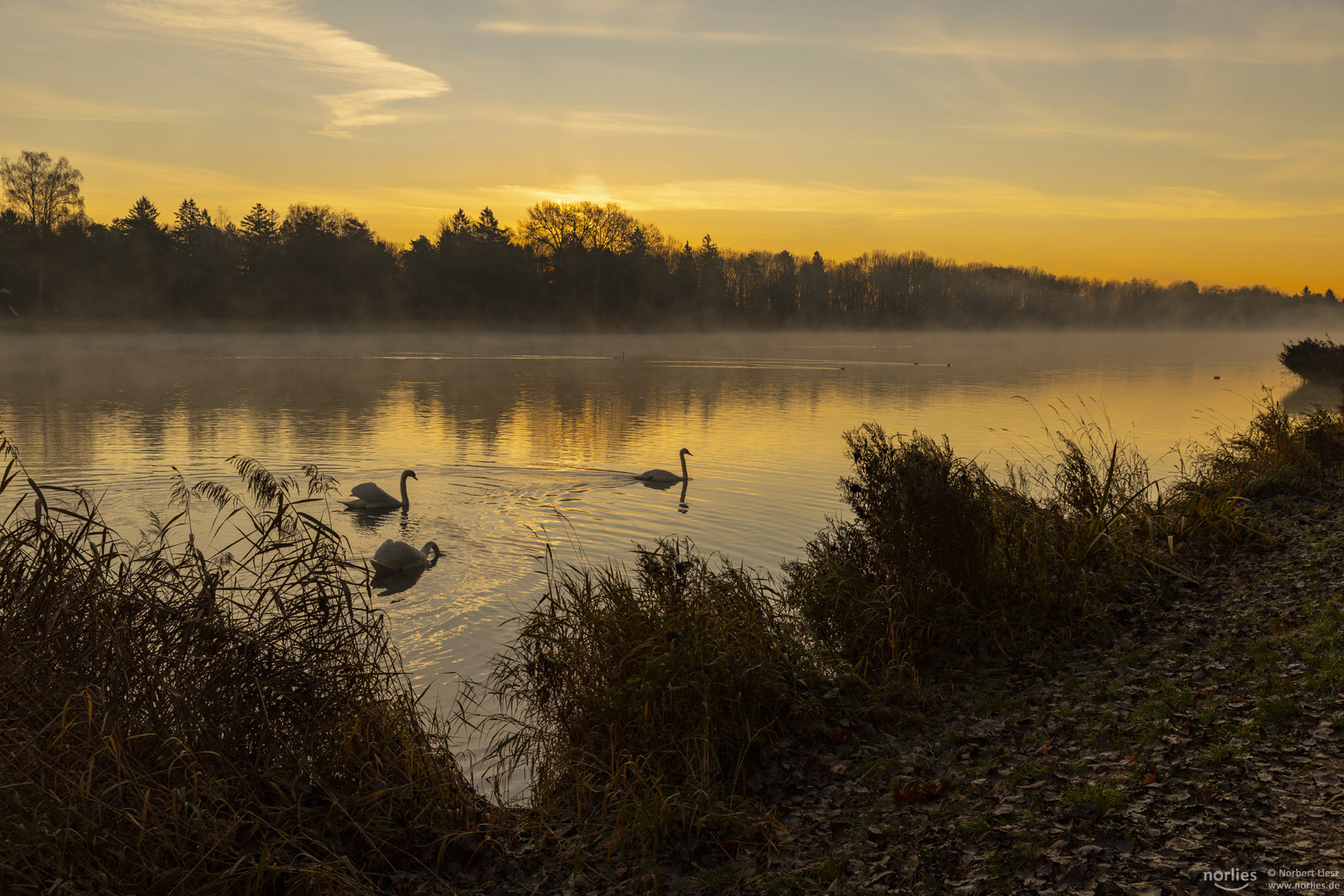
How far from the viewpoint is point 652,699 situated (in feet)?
20.9

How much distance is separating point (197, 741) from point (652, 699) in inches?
114

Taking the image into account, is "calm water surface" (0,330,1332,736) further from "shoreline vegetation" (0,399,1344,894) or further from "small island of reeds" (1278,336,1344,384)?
"shoreline vegetation" (0,399,1344,894)

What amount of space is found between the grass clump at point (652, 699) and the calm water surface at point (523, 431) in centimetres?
195

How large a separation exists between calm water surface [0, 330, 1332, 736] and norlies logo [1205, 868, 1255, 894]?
6.35 meters

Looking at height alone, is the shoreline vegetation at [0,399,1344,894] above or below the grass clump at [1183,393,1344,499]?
below

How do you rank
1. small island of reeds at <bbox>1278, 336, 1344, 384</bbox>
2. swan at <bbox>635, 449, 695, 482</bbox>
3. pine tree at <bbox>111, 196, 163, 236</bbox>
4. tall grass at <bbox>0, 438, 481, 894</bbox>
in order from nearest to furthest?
tall grass at <bbox>0, 438, 481, 894</bbox>
swan at <bbox>635, 449, 695, 482</bbox>
small island of reeds at <bbox>1278, 336, 1344, 384</bbox>
pine tree at <bbox>111, 196, 163, 236</bbox>

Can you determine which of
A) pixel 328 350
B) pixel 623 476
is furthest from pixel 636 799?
pixel 328 350

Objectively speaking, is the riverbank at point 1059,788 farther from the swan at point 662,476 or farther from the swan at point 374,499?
the swan at point 374,499

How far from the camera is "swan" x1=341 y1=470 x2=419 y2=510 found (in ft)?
51.5

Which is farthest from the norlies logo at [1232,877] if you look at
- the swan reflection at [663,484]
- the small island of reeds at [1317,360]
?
the small island of reeds at [1317,360]

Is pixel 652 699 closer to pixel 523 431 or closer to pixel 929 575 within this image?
pixel 929 575

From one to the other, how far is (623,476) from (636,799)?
45.3ft

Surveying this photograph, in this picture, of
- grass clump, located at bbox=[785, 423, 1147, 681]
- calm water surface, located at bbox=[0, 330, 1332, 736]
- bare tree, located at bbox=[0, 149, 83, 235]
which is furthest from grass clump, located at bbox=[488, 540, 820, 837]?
bare tree, located at bbox=[0, 149, 83, 235]

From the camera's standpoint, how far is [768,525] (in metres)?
14.9
